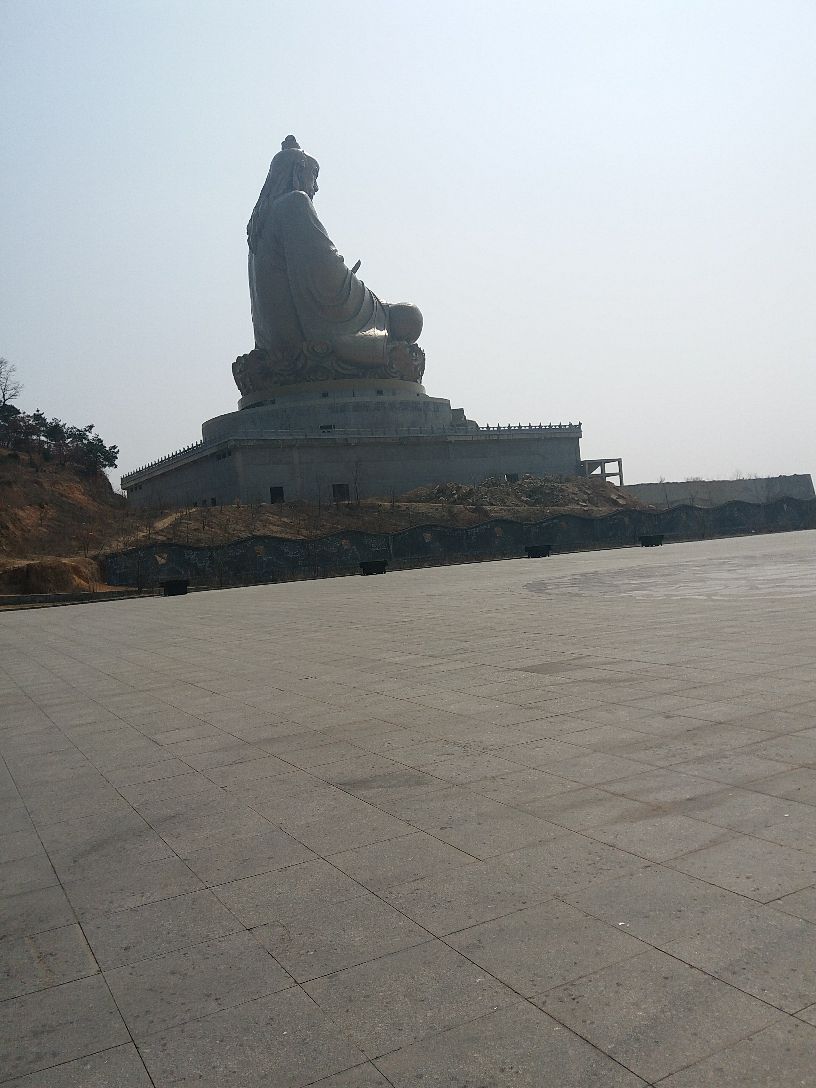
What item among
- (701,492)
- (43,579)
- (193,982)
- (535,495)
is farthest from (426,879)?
(701,492)

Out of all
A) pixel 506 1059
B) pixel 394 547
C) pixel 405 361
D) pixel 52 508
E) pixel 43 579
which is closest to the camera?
pixel 506 1059

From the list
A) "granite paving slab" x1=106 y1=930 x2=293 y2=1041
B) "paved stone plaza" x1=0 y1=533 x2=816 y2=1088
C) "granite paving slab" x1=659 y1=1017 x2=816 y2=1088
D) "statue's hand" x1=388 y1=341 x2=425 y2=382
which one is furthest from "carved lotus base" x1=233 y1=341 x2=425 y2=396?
"granite paving slab" x1=659 y1=1017 x2=816 y2=1088

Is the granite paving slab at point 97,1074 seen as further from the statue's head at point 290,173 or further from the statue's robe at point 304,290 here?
the statue's head at point 290,173

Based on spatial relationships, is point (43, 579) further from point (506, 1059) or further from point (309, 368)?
point (506, 1059)

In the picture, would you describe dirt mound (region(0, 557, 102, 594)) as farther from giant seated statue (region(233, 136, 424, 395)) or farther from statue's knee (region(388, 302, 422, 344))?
statue's knee (region(388, 302, 422, 344))

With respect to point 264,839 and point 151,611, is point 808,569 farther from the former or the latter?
point 264,839

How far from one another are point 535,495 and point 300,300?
1564 centimetres

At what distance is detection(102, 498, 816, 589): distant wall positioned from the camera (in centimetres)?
3011

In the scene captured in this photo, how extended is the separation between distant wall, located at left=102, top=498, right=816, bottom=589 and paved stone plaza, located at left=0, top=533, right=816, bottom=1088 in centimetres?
2122

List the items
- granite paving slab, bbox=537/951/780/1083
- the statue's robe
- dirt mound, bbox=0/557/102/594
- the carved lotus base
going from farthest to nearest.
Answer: the carved lotus base, the statue's robe, dirt mound, bbox=0/557/102/594, granite paving slab, bbox=537/951/780/1083

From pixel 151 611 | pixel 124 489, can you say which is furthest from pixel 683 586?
pixel 124 489

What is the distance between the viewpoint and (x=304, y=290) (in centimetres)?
4891

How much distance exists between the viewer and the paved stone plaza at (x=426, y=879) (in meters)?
2.70

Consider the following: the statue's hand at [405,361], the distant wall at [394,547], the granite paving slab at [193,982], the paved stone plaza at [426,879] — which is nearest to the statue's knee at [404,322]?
the statue's hand at [405,361]
